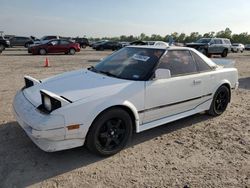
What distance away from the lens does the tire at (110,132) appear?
11.8 feet

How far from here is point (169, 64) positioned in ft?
15.2

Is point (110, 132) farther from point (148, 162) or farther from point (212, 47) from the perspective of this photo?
point (212, 47)

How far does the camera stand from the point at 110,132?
149 inches

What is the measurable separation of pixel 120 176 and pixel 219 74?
10.8 feet

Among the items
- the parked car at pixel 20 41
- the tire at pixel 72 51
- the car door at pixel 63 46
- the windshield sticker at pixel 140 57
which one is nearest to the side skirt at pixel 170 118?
the windshield sticker at pixel 140 57

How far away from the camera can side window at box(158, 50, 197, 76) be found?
15.1 feet

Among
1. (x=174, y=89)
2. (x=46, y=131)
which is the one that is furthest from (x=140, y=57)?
(x=46, y=131)

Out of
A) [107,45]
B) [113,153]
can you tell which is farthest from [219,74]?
[107,45]

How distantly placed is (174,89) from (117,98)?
48.2 inches

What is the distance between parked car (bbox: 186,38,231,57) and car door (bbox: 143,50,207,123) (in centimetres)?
1858

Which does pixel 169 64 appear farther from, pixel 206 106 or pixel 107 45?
pixel 107 45

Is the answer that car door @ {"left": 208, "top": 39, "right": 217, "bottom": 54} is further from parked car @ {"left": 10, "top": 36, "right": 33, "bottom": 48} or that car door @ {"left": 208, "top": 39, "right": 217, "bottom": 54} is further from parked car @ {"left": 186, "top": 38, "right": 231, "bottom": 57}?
parked car @ {"left": 10, "top": 36, "right": 33, "bottom": 48}

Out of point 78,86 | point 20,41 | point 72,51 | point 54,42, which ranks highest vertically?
point 20,41

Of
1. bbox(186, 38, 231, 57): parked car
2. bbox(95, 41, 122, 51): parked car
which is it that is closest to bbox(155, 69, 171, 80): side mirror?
bbox(186, 38, 231, 57): parked car
